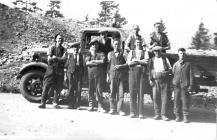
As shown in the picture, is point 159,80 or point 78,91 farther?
point 78,91

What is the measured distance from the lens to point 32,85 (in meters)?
8.15

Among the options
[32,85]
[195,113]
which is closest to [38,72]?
[32,85]

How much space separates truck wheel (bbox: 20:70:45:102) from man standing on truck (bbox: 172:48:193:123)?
11.1ft

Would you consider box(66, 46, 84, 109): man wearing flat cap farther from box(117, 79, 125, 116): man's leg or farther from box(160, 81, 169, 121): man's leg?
box(160, 81, 169, 121): man's leg

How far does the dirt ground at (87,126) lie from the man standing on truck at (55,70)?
398 mm

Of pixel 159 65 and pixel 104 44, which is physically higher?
pixel 104 44

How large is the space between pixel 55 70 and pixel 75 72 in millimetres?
479

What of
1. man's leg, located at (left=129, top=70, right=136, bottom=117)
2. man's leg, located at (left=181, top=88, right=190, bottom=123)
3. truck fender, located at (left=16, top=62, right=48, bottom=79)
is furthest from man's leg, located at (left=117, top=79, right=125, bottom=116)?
truck fender, located at (left=16, top=62, right=48, bottom=79)

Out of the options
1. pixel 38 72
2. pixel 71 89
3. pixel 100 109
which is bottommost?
pixel 100 109

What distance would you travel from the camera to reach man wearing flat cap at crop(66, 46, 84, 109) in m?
7.50

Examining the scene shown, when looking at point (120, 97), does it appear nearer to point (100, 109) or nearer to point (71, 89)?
point (100, 109)

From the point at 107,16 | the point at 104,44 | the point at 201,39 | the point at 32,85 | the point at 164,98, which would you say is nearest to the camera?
the point at 164,98

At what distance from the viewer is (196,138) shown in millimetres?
5270

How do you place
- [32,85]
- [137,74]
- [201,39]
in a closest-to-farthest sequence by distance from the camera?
[137,74], [32,85], [201,39]
